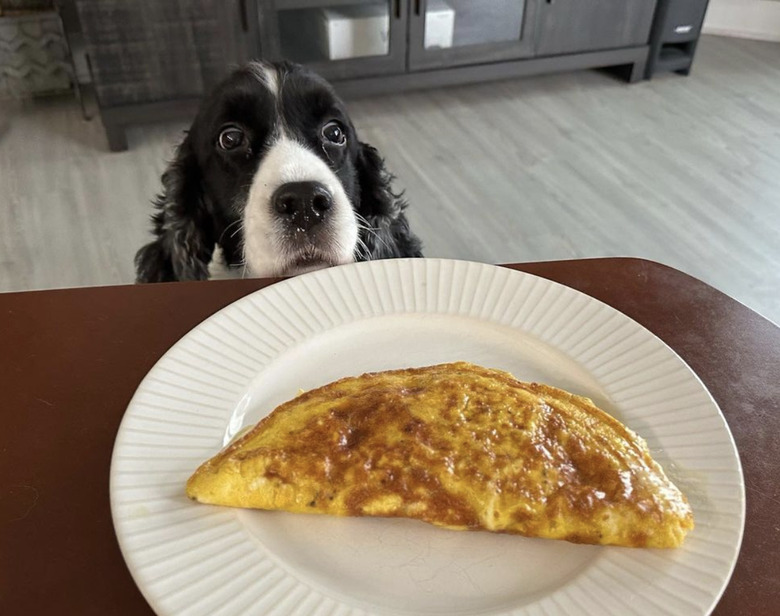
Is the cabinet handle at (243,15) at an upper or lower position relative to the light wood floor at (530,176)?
upper

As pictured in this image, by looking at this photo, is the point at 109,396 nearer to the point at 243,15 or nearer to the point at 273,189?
the point at 273,189

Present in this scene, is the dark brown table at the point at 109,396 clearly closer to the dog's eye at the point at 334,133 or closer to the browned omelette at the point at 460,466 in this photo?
the browned omelette at the point at 460,466

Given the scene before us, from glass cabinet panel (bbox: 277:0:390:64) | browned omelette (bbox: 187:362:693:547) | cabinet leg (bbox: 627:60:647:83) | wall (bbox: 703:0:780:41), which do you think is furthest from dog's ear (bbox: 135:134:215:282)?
wall (bbox: 703:0:780:41)

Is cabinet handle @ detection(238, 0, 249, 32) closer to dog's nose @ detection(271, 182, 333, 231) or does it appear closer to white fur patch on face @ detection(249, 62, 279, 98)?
white fur patch on face @ detection(249, 62, 279, 98)

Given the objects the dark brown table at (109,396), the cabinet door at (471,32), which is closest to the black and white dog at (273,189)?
the dark brown table at (109,396)

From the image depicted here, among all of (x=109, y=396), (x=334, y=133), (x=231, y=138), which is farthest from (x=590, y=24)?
(x=109, y=396)
